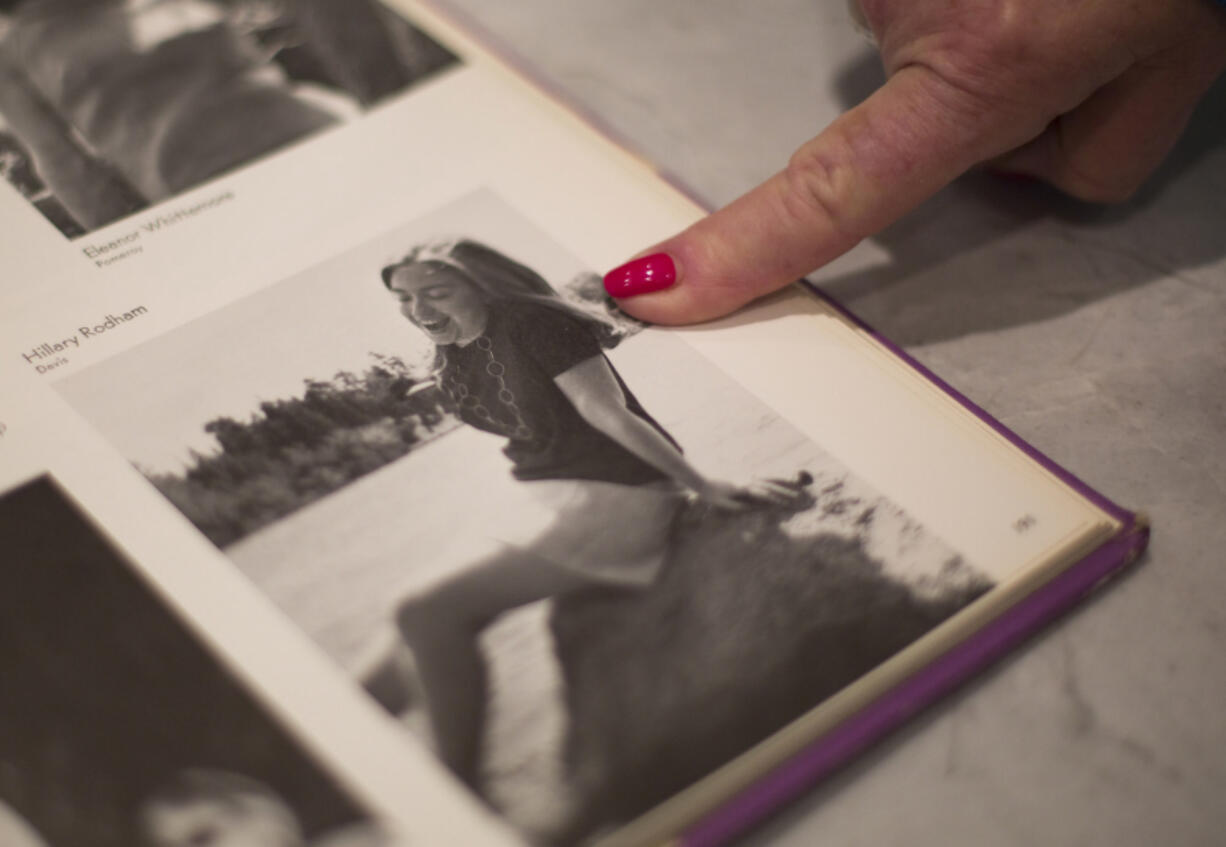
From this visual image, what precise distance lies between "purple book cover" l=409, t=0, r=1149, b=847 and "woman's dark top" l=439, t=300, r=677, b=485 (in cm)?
13

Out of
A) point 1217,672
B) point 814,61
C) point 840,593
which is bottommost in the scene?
point 1217,672

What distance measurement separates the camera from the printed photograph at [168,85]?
57cm

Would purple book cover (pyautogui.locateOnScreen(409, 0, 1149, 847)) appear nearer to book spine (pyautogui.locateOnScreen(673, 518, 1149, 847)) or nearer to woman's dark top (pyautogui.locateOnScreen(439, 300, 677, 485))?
book spine (pyautogui.locateOnScreen(673, 518, 1149, 847))

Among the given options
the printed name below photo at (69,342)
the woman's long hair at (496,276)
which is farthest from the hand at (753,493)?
the printed name below photo at (69,342)

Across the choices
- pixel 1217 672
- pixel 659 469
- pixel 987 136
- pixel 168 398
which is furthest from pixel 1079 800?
pixel 168 398

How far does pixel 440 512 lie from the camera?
1.43 ft

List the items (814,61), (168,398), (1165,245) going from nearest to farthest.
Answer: (168,398) < (1165,245) < (814,61)

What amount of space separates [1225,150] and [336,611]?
0.64m

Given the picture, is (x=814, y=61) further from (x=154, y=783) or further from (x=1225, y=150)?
(x=154, y=783)

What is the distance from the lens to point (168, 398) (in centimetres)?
47

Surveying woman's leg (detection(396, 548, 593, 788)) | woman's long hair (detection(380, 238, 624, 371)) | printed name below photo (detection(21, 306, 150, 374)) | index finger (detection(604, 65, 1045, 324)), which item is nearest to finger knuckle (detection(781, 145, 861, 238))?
index finger (detection(604, 65, 1045, 324))

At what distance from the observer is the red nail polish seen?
507 millimetres

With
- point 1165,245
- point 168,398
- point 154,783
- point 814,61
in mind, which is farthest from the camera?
point 814,61

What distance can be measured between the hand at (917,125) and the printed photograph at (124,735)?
10.5 inches
